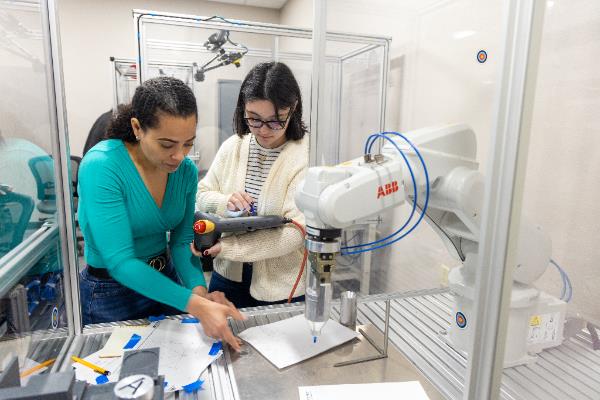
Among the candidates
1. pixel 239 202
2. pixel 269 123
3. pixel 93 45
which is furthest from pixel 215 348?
pixel 93 45

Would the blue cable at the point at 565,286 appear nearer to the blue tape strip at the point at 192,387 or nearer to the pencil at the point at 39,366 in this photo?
the blue tape strip at the point at 192,387

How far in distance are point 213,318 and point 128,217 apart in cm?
32

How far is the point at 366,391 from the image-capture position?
731 mm

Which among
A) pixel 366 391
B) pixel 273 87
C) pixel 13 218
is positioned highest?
pixel 273 87

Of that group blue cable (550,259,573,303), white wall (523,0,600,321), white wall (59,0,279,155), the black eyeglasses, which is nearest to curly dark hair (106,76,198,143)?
the black eyeglasses

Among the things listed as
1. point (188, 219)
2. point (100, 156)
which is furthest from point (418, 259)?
point (100, 156)

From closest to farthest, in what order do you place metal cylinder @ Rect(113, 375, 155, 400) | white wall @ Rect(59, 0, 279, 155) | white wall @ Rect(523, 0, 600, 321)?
metal cylinder @ Rect(113, 375, 155, 400), white wall @ Rect(523, 0, 600, 321), white wall @ Rect(59, 0, 279, 155)

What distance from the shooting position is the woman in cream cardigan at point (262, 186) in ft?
3.82

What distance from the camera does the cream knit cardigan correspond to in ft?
3.84

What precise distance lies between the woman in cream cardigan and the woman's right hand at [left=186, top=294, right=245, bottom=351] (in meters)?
0.27

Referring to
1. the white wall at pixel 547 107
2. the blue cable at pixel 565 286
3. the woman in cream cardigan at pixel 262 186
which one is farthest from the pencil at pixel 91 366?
the blue cable at pixel 565 286

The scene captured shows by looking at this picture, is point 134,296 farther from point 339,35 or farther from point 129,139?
point 339,35

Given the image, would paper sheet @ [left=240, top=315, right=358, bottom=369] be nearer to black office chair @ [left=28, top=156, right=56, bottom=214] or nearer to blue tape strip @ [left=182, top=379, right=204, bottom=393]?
blue tape strip @ [left=182, top=379, right=204, bottom=393]

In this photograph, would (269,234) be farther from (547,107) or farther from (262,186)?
(547,107)
